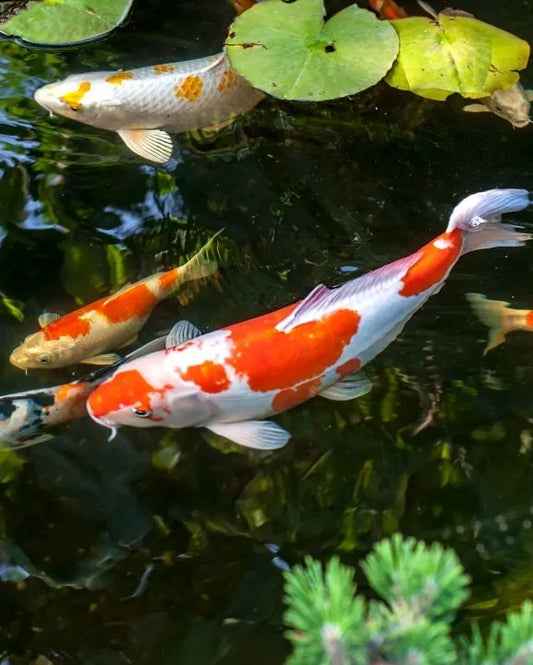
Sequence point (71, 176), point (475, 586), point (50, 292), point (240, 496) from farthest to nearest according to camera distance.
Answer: point (71, 176) < point (50, 292) < point (240, 496) < point (475, 586)

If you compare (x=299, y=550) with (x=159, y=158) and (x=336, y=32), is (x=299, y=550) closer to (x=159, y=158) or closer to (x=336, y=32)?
(x=159, y=158)

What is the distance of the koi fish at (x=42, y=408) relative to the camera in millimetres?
2148

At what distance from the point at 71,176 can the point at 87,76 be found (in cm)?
38

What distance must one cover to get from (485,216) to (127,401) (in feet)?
3.80

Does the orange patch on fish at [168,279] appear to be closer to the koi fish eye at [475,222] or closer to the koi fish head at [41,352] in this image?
the koi fish head at [41,352]

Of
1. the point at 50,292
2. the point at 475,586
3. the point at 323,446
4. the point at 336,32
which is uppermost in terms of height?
the point at 336,32

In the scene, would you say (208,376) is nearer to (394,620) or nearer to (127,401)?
(127,401)

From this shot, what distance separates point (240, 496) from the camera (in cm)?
220

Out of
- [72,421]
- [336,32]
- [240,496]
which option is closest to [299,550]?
[240,496]

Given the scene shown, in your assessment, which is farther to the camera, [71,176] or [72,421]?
[71,176]

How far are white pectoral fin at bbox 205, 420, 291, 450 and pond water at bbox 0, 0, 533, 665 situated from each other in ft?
0.46

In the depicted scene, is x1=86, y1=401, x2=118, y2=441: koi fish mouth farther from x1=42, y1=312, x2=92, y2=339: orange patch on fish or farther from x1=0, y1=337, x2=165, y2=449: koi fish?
x1=42, y1=312, x2=92, y2=339: orange patch on fish

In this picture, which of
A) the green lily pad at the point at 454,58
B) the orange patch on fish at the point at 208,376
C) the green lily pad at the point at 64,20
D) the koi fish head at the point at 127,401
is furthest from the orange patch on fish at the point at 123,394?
the green lily pad at the point at 64,20

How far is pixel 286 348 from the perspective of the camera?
1.96 m
